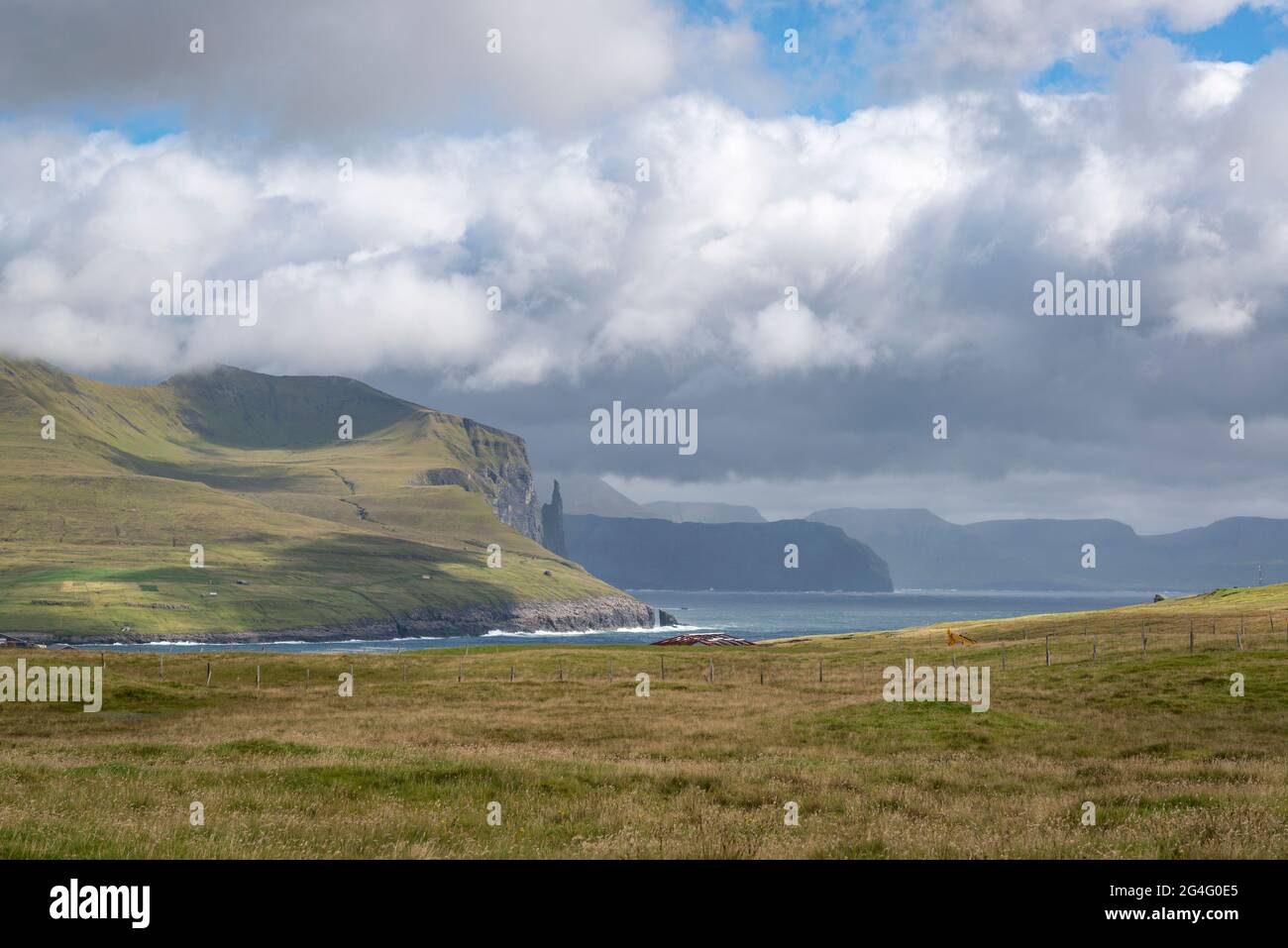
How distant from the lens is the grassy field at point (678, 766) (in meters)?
18.6

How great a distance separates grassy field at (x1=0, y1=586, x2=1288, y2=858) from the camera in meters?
18.6

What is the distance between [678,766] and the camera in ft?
101

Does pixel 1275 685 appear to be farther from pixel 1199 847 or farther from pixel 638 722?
pixel 1199 847
